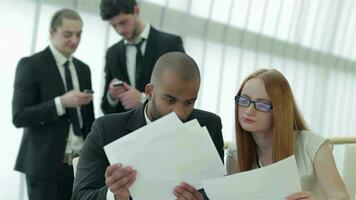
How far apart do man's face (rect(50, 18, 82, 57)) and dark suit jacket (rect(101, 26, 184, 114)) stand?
30 cm

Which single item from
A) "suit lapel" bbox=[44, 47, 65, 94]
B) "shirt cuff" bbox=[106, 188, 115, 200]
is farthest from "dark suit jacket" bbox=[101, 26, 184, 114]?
"shirt cuff" bbox=[106, 188, 115, 200]

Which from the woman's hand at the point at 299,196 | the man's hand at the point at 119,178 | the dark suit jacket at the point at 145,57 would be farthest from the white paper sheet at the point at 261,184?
the dark suit jacket at the point at 145,57

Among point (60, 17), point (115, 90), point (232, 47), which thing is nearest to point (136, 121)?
point (115, 90)

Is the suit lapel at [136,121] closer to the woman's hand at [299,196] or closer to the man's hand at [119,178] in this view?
the man's hand at [119,178]

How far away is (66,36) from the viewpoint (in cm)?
313

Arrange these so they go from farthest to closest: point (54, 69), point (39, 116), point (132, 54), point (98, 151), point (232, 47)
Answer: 1. point (232, 47)
2. point (132, 54)
3. point (54, 69)
4. point (39, 116)
5. point (98, 151)

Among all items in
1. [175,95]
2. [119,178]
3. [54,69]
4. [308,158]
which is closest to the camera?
[119,178]

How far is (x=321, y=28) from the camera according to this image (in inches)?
304

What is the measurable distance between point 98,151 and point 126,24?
139cm

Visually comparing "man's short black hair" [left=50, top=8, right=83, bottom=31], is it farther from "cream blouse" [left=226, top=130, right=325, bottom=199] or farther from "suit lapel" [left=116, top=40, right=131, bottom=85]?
"cream blouse" [left=226, top=130, right=325, bottom=199]

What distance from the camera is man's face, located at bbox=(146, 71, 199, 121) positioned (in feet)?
5.87

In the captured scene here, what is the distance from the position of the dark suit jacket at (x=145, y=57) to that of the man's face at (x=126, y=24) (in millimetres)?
117

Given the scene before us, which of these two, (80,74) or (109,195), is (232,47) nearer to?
(80,74)

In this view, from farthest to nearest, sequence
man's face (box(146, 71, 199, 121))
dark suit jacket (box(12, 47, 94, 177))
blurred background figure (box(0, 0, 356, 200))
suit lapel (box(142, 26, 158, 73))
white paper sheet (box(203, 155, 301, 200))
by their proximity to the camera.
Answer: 1. blurred background figure (box(0, 0, 356, 200))
2. suit lapel (box(142, 26, 158, 73))
3. dark suit jacket (box(12, 47, 94, 177))
4. man's face (box(146, 71, 199, 121))
5. white paper sheet (box(203, 155, 301, 200))
